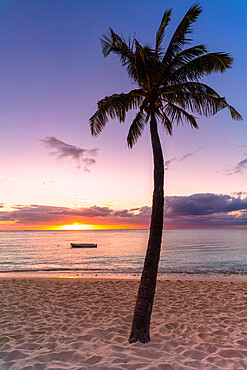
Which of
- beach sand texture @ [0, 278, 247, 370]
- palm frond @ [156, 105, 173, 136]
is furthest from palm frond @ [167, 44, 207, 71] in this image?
beach sand texture @ [0, 278, 247, 370]

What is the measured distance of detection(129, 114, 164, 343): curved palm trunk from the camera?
16.8 feet

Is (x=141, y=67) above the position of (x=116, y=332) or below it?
above

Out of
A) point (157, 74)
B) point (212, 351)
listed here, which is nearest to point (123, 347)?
point (212, 351)

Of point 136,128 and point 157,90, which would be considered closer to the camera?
point 157,90

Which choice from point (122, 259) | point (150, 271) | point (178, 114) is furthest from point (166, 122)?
point (122, 259)

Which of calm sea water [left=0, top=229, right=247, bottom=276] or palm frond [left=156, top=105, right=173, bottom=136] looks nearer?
palm frond [left=156, top=105, right=173, bottom=136]

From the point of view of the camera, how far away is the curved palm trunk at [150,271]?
5.11 metres

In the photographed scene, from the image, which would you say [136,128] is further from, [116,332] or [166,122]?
[116,332]

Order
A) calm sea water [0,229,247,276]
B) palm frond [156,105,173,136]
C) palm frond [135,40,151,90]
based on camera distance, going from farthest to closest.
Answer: calm sea water [0,229,247,276], palm frond [156,105,173,136], palm frond [135,40,151,90]

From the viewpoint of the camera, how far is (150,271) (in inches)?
209

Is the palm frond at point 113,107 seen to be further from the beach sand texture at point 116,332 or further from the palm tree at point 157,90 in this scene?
the beach sand texture at point 116,332

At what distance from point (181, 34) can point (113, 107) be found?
2.50m

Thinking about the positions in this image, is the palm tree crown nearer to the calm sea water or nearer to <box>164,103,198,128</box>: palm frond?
<box>164,103,198,128</box>: palm frond

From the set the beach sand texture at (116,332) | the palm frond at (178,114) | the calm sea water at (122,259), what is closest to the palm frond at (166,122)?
the palm frond at (178,114)
